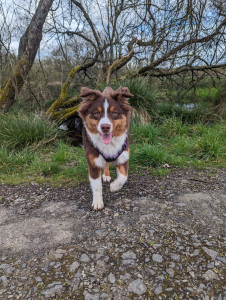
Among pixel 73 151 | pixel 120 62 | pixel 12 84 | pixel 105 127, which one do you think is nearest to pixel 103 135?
pixel 105 127

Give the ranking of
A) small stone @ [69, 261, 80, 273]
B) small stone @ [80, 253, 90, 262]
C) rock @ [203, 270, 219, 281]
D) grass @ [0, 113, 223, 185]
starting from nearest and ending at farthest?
rock @ [203, 270, 219, 281] < small stone @ [69, 261, 80, 273] < small stone @ [80, 253, 90, 262] < grass @ [0, 113, 223, 185]

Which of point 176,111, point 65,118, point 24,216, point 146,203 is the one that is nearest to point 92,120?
point 146,203

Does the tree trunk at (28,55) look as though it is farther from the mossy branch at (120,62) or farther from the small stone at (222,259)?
the small stone at (222,259)

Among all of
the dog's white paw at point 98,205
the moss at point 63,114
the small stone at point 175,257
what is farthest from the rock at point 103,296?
the moss at point 63,114

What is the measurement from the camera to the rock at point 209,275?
1.72m

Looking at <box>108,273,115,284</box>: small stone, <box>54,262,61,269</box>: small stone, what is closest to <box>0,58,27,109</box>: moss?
<box>54,262,61,269</box>: small stone

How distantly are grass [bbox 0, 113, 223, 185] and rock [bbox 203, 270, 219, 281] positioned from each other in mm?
1970

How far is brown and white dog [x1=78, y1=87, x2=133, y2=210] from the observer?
2.72 meters

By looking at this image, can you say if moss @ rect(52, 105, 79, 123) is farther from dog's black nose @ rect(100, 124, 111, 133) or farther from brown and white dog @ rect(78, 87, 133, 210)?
dog's black nose @ rect(100, 124, 111, 133)

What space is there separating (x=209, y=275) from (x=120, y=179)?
146 centimetres

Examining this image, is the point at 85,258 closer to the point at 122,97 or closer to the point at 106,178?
the point at 106,178

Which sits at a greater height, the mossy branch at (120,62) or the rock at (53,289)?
the mossy branch at (120,62)

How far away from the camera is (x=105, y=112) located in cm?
268

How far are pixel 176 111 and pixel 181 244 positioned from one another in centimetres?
533
